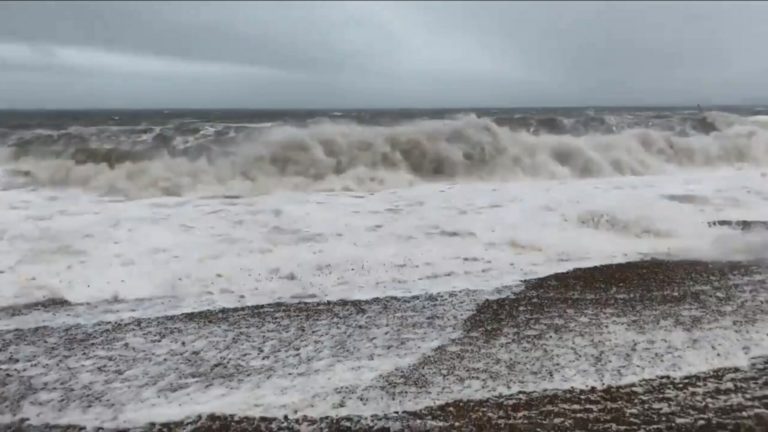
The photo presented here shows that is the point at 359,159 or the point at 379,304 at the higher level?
the point at 359,159

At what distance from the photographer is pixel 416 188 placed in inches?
555

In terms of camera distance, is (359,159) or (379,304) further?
(359,159)

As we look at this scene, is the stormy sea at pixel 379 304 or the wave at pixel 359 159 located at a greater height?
the wave at pixel 359 159

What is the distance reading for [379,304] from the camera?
6.48 metres

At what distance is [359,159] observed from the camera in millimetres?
16156

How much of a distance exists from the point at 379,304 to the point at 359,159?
9962mm

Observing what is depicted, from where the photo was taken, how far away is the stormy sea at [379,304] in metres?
4.41

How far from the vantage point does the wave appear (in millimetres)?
14461

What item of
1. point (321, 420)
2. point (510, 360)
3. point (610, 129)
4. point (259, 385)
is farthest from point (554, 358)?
point (610, 129)

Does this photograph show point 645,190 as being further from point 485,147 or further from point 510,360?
point 510,360

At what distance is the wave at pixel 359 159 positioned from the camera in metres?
14.5

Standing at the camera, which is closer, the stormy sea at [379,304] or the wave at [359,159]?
the stormy sea at [379,304]

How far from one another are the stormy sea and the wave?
217 mm

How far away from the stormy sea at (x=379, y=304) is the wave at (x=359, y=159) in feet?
0.71
